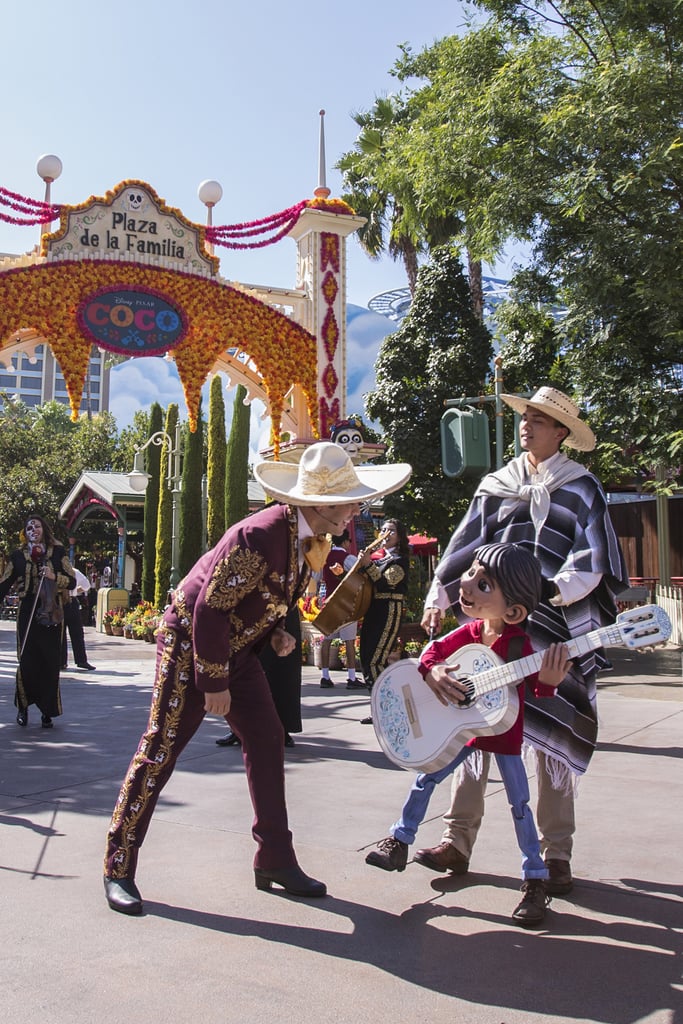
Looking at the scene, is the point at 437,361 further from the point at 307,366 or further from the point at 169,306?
Result: the point at 169,306

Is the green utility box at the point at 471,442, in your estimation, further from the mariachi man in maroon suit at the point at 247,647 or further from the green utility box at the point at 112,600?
the green utility box at the point at 112,600

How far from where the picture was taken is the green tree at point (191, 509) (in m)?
27.4

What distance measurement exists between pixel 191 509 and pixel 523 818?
25335 mm

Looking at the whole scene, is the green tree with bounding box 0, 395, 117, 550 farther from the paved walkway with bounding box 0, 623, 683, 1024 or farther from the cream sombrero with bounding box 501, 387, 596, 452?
the cream sombrero with bounding box 501, 387, 596, 452

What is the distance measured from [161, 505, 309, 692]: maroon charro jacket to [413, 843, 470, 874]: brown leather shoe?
1141mm

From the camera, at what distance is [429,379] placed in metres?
20.7

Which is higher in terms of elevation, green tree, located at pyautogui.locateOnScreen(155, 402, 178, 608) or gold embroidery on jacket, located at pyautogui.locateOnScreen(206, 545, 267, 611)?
green tree, located at pyautogui.locateOnScreen(155, 402, 178, 608)

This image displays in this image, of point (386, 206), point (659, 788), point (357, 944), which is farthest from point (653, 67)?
point (386, 206)

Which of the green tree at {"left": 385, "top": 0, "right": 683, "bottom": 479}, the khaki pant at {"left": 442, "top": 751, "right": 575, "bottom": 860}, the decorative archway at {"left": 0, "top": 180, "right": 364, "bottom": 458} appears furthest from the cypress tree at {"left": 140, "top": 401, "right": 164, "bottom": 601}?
the khaki pant at {"left": 442, "top": 751, "right": 575, "bottom": 860}

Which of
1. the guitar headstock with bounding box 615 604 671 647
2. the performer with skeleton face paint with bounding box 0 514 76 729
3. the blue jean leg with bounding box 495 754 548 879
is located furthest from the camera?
the performer with skeleton face paint with bounding box 0 514 76 729

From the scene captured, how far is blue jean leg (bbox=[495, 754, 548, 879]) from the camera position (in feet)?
11.2

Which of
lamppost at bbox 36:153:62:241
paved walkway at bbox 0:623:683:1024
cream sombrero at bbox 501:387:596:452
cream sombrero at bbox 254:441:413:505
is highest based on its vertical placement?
lamppost at bbox 36:153:62:241

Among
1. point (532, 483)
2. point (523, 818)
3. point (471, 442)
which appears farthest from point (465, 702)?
point (471, 442)

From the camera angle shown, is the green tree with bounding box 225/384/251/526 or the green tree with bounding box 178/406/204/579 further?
the green tree with bounding box 225/384/251/526
